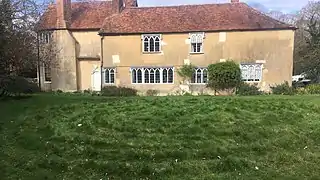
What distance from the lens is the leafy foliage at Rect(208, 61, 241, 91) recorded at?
2950 centimetres

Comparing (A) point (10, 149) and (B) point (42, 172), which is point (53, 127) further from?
(B) point (42, 172)

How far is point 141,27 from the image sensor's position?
3178 cm

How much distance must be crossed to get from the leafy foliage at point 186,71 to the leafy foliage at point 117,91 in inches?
176

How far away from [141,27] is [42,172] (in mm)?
25407

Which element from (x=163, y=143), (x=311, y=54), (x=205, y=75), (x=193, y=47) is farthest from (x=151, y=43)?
(x=163, y=143)

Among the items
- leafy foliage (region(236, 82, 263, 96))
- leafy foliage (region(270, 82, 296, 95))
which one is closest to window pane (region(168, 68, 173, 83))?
leafy foliage (region(236, 82, 263, 96))

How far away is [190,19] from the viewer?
31844mm

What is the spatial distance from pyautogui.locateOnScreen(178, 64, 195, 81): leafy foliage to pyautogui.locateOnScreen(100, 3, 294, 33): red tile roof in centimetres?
324

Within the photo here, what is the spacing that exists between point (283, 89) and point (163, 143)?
21.9 metres

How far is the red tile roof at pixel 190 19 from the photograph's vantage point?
100ft

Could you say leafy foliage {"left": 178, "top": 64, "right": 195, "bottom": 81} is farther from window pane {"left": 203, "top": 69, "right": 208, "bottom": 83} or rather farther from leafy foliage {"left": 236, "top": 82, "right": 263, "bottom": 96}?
leafy foliage {"left": 236, "top": 82, "right": 263, "bottom": 96}

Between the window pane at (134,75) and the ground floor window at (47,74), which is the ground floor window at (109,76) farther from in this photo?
the ground floor window at (47,74)

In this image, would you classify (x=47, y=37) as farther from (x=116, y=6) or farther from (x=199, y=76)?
(x=199, y=76)

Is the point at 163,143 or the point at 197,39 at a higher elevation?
the point at 197,39
